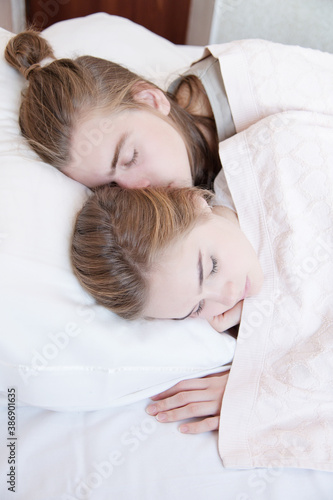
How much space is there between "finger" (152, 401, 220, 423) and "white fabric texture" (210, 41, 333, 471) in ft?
0.11

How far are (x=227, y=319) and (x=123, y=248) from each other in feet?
0.94

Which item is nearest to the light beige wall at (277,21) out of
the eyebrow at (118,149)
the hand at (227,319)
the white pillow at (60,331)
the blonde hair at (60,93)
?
the blonde hair at (60,93)

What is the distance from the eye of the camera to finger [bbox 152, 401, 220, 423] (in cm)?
92

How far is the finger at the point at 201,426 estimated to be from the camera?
35.2 inches

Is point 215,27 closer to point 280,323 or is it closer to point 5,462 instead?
point 280,323

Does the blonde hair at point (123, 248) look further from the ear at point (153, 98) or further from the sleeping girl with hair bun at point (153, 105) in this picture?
the ear at point (153, 98)

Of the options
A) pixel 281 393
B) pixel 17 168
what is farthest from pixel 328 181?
pixel 17 168

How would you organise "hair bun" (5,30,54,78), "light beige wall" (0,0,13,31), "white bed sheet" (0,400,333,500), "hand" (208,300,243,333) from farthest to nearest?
1. "light beige wall" (0,0,13,31)
2. "hair bun" (5,30,54,78)
3. "hand" (208,300,243,333)
4. "white bed sheet" (0,400,333,500)

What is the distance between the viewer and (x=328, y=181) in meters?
1.08

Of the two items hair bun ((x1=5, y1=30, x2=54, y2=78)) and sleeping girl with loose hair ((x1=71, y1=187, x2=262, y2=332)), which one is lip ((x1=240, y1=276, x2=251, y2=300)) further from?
hair bun ((x1=5, y1=30, x2=54, y2=78))

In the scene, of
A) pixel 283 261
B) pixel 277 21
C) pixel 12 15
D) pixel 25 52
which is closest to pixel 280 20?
pixel 277 21

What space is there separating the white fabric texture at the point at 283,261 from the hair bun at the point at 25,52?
519 mm

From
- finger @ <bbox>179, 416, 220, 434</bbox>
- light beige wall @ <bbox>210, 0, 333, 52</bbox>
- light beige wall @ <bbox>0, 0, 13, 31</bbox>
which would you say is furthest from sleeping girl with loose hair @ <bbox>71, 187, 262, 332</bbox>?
light beige wall @ <bbox>0, 0, 13, 31</bbox>

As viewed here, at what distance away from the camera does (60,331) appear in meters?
0.87
